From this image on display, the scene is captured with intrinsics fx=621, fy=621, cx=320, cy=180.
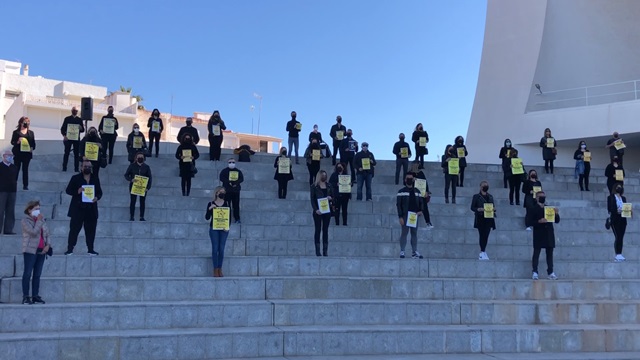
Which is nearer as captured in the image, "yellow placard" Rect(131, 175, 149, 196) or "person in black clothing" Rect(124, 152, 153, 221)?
"yellow placard" Rect(131, 175, 149, 196)

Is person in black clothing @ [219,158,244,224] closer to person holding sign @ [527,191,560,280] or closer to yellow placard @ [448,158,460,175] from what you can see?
yellow placard @ [448,158,460,175]

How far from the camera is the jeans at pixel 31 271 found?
8602 mm

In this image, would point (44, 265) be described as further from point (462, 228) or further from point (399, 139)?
point (399, 139)

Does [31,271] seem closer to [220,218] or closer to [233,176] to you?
[220,218]

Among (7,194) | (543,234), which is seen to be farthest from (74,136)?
(543,234)

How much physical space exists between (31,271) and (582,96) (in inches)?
948

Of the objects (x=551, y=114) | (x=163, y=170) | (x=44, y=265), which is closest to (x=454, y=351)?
(x=44, y=265)

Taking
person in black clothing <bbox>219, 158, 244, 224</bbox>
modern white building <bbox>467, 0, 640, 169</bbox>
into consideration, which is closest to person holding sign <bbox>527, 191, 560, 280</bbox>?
person in black clothing <bbox>219, 158, 244, 224</bbox>

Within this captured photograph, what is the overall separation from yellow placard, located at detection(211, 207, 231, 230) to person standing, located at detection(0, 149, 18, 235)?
3.81 m

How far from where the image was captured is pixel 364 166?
15086 mm

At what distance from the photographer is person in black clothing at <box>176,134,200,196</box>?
1446 centimetres

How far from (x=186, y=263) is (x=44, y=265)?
2187 mm

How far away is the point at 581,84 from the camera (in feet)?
88.1

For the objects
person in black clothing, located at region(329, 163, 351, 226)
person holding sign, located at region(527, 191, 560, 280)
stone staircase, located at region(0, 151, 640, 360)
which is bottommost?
stone staircase, located at region(0, 151, 640, 360)
